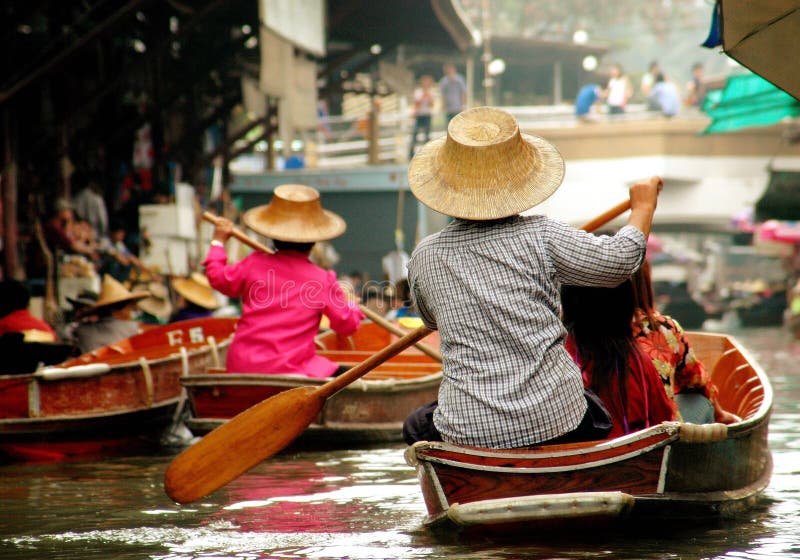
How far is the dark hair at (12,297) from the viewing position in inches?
273

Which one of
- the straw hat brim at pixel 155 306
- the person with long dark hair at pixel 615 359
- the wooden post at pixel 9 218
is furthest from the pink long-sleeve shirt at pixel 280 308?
the straw hat brim at pixel 155 306

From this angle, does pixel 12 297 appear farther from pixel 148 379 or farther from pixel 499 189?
pixel 499 189

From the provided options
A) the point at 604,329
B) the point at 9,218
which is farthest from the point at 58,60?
the point at 604,329

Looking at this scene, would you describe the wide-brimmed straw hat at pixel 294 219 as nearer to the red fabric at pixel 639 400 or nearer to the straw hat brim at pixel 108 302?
the straw hat brim at pixel 108 302

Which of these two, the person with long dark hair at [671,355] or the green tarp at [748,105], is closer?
the person with long dark hair at [671,355]

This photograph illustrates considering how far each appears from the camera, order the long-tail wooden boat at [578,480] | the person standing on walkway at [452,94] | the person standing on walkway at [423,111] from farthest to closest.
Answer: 1. the person standing on walkway at [452,94]
2. the person standing on walkway at [423,111]
3. the long-tail wooden boat at [578,480]

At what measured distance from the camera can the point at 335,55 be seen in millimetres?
17094

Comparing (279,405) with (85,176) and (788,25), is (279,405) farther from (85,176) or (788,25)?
(85,176)

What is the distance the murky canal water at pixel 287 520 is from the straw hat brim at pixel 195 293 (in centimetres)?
316

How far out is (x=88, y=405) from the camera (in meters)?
6.89

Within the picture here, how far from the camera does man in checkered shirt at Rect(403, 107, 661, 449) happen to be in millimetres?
3881

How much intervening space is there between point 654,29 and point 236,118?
20321 mm

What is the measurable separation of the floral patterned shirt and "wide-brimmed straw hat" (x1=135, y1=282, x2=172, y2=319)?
6.82 metres

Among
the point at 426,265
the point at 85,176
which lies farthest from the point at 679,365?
the point at 85,176
